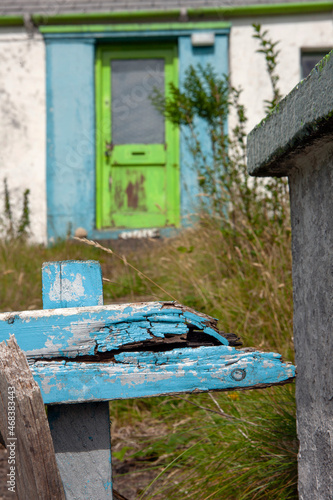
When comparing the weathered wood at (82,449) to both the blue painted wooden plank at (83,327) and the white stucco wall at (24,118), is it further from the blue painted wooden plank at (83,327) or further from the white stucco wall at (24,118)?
the white stucco wall at (24,118)

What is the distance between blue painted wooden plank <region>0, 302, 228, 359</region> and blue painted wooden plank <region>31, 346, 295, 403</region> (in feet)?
0.10

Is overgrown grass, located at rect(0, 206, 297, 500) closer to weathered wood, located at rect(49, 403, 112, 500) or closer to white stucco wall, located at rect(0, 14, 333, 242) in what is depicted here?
weathered wood, located at rect(49, 403, 112, 500)

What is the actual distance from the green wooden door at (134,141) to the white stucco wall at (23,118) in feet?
2.51

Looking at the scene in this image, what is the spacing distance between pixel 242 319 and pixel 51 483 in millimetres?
1716

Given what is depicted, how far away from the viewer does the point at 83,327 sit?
912 mm

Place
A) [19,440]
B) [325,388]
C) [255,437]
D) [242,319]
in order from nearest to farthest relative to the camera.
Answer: [19,440], [325,388], [255,437], [242,319]

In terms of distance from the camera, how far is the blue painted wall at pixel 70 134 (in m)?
6.11

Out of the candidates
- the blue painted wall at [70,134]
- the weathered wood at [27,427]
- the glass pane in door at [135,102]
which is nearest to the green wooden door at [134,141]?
the glass pane in door at [135,102]

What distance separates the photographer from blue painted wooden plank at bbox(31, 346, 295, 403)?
906 millimetres

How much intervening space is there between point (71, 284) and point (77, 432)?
0.98ft

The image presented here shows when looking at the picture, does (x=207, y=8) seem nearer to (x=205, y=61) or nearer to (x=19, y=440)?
(x=205, y=61)

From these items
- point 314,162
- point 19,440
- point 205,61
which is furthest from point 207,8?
point 19,440

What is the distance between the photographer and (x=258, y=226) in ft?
9.48

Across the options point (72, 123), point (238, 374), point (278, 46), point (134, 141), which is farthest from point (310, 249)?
point (278, 46)
